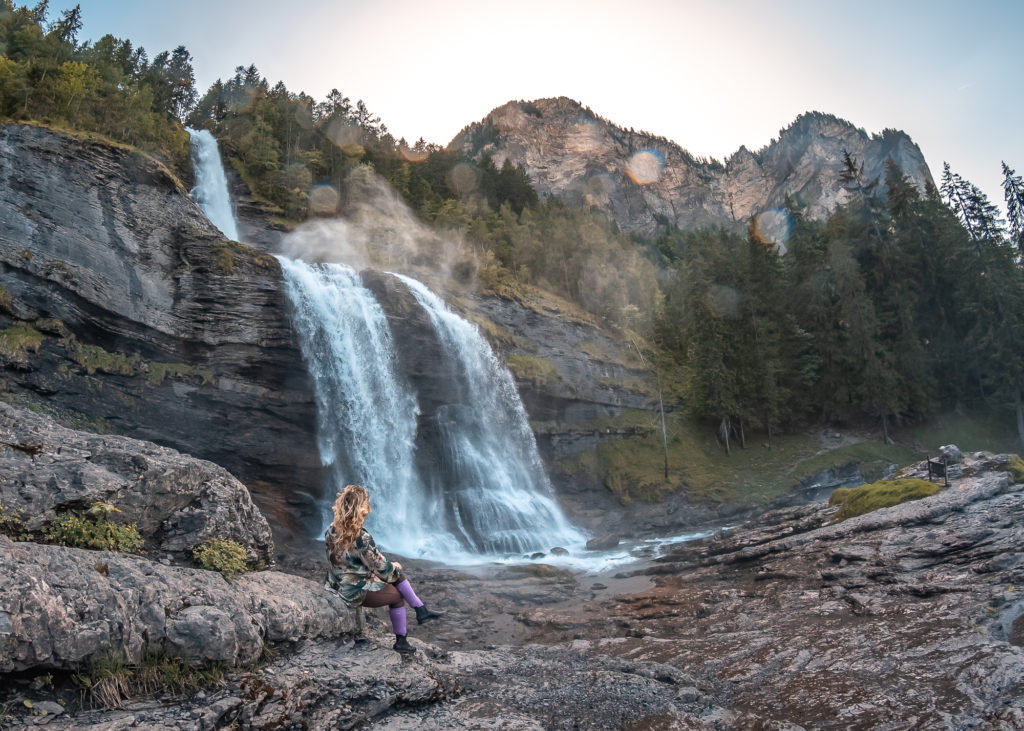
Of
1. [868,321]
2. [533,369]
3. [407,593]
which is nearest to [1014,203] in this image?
[868,321]

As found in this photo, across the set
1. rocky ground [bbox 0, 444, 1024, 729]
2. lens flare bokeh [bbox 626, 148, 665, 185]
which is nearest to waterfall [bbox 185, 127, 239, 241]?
rocky ground [bbox 0, 444, 1024, 729]

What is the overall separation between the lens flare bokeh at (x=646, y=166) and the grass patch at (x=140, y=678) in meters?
137

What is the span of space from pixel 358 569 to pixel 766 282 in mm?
43311

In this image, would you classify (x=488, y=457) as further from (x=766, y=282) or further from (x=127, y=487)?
(x=766, y=282)

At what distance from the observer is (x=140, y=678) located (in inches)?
181

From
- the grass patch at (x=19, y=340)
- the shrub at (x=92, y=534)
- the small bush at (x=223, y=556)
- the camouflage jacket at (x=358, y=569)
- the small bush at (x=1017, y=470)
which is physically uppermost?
the grass patch at (x=19, y=340)

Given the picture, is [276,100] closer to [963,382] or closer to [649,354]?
[649,354]

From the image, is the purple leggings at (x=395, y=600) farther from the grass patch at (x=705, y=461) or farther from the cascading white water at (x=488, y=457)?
the grass patch at (x=705, y=461)

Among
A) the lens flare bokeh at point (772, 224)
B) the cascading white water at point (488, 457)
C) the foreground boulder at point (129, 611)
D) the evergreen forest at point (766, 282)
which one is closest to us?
the foreground boulder at point (129, 611)

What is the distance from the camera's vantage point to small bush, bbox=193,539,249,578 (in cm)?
613

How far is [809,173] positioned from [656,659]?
504ft

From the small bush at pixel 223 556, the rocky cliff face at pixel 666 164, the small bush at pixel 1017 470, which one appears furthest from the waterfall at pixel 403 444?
the rocky cliff face at pixel 666 164

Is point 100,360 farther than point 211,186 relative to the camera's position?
No

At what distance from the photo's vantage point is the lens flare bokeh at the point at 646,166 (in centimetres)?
13400
